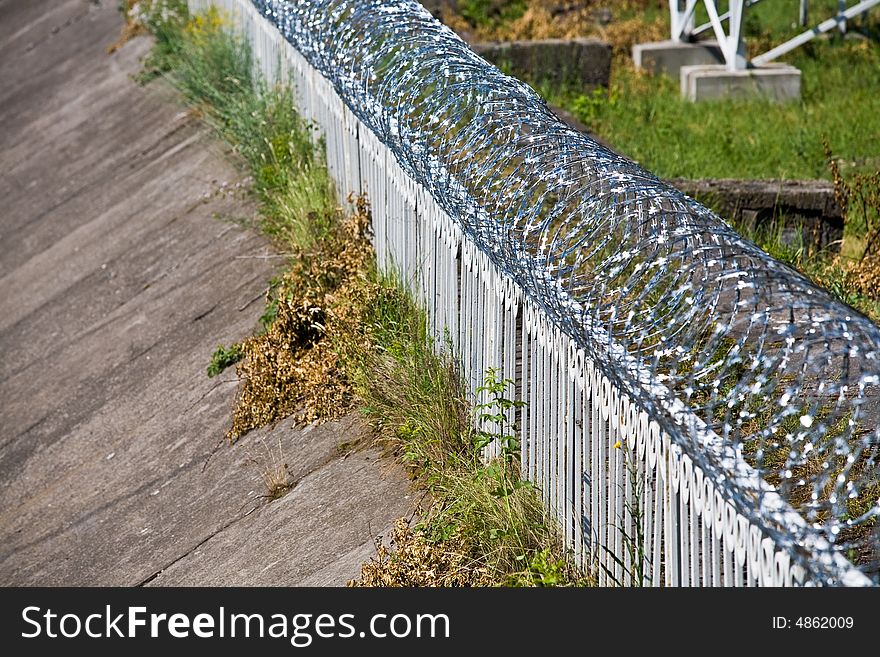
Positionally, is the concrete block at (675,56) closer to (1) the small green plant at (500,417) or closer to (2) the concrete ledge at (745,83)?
(2) the concrete ledge at (745,83)

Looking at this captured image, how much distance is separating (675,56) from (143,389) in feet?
22.5

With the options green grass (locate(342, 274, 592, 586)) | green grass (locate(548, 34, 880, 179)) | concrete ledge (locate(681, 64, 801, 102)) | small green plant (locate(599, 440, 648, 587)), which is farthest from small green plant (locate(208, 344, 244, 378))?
concrete ledge (locate(681, 64, 801, 102))

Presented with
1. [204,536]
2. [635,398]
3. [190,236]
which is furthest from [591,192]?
[190,236]

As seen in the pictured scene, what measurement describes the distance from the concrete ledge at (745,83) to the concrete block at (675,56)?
1010mm

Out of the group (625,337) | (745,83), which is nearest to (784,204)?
(625,337)

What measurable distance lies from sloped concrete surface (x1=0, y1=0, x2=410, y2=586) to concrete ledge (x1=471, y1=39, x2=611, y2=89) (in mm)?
2780

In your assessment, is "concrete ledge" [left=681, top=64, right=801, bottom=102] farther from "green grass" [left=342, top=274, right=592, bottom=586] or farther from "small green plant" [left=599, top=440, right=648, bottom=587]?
"small green plant" [left=599, top=440, right=648, bottom=587]

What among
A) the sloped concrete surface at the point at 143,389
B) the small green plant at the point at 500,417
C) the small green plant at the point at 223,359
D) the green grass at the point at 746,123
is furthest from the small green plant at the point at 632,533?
the green grass at the point at 746,123

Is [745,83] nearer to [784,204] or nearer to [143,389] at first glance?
[784,204]

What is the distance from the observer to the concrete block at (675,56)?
11.7m

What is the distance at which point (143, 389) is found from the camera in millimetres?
6852

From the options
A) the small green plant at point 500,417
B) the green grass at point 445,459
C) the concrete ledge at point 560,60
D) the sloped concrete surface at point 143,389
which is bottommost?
the sloped concrete surface at point 143,389
